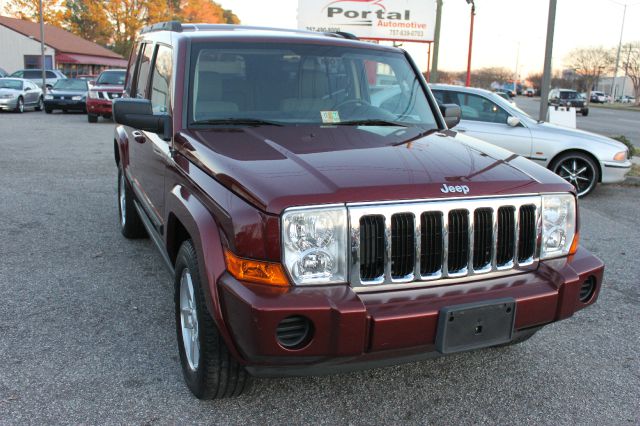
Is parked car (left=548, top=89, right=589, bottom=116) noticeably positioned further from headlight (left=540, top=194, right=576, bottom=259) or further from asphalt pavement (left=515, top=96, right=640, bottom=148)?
headlight (left=540, top=194, right=576, bottom=259)

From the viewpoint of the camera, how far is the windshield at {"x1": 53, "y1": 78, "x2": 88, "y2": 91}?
23.5 metres

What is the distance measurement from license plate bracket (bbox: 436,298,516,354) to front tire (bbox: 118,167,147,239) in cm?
371

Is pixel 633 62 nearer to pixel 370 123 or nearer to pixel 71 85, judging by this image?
pixel 71 85

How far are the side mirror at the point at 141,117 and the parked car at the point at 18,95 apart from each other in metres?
21.7

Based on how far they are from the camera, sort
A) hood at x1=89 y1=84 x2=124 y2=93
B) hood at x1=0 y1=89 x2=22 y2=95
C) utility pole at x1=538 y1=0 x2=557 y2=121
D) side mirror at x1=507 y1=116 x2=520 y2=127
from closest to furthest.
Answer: side mirror at x1=507 y1=116 x2=520 y2=127, utility pole at x1=538 y1=0 x2=557 y2=121, hood at x1=89 y1=84 x2=124 y2=93, hood at x1=0 y1=89 x2=22 y2=95

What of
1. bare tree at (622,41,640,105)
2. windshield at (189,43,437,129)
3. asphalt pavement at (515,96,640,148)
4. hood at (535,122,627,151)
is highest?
bare tree at (622,41,640,105)

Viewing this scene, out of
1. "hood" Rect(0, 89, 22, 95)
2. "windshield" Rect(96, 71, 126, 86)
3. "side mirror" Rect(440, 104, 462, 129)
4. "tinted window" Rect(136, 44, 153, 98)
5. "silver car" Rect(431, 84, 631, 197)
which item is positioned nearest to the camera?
"side mirror" Rect(440, 104, 462, 129)

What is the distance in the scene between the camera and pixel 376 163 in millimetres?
2852

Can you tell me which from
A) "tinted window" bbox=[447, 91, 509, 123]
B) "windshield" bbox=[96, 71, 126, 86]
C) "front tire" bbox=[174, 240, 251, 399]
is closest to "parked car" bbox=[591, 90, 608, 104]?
"windshield" bbox=[96, 71, 126, 86]

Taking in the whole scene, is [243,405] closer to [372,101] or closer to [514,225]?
[514,225]

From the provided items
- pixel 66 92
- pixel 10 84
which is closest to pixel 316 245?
pixel 66 92

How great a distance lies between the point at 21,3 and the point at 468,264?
7042cm

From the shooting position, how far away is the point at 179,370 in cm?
335

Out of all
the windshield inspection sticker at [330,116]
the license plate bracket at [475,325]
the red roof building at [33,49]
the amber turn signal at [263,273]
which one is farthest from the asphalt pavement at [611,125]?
the red roof building at [33,49]
